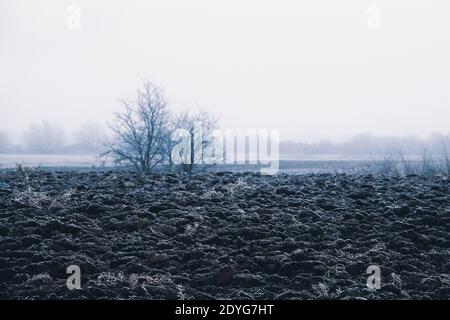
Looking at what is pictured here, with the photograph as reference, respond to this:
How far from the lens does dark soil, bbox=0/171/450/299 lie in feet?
19.2

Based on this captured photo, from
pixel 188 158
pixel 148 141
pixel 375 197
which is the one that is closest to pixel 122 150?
pixel 148 141

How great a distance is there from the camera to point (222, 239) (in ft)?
22.6

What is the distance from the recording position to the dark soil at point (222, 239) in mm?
5859

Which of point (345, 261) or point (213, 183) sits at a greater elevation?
point (213, 183)

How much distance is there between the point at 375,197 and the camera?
8.78 meters

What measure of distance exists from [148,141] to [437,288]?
13.3 m

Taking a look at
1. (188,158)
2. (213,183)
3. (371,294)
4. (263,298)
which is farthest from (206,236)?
(188,158)

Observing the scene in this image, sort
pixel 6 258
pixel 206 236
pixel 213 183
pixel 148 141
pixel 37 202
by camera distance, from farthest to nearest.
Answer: pixel 148 141 → pixel 213 183 → pixel 37 202 → pixel 206 236 → pixel 6 258
